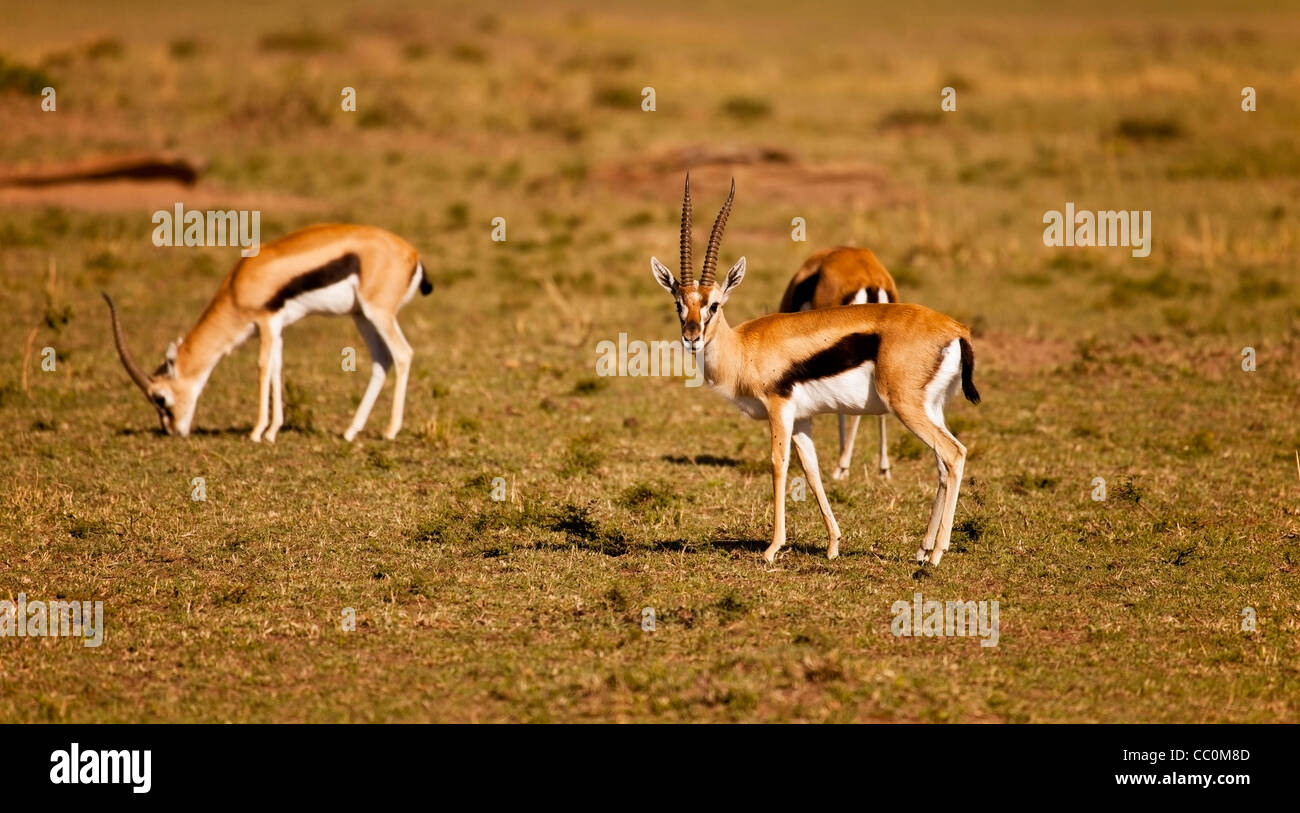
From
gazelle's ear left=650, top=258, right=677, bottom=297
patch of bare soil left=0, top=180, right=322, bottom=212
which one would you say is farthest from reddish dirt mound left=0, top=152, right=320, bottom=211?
gazelle's ear left=650, top=258, right=677, bottom=297

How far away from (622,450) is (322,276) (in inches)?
110

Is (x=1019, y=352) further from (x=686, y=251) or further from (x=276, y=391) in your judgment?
(x=276, y=391)

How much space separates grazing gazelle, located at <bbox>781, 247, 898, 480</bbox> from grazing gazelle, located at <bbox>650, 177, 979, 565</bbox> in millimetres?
1784

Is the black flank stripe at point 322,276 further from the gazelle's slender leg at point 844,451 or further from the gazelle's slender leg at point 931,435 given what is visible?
the gazelle's slender leg at point 931,435

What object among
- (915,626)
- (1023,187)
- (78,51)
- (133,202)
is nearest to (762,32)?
(78,51)

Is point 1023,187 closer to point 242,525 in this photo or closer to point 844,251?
point 844,251

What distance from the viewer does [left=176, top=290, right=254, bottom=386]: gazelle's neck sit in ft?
37.3

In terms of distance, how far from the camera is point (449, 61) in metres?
39.7

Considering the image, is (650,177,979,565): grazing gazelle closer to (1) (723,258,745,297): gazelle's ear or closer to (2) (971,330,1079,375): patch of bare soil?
(1) (723,258,745,297): gazelle's ear

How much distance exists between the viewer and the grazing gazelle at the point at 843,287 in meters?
10.3

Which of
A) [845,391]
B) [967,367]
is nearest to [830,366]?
[845,391]

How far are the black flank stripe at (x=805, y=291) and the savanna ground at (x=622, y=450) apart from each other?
1.28m

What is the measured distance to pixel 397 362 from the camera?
1161cm

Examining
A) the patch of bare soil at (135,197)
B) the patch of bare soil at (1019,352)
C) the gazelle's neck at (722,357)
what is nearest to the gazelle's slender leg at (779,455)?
the gazelle's neck at (722,357)
